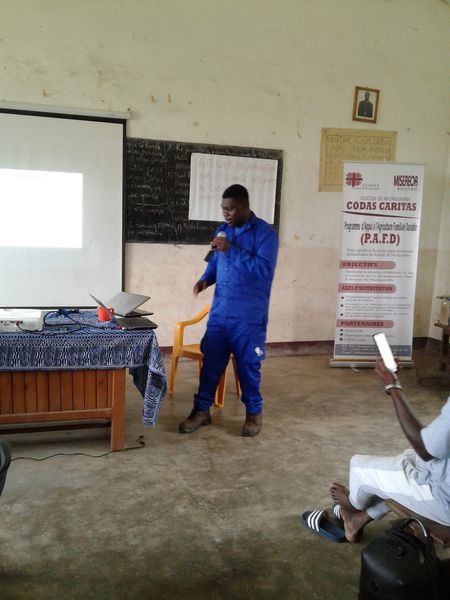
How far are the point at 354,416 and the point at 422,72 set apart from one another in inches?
161

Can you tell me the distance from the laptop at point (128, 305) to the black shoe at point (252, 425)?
1.00 meters

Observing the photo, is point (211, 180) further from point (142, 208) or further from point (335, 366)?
point (335, 366)

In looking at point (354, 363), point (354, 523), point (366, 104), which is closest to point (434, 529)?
point (354, 523)

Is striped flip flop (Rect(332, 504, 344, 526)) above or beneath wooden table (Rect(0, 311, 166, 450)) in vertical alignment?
beneath

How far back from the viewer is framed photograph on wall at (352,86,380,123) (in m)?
5.41

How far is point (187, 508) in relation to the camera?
2.45m

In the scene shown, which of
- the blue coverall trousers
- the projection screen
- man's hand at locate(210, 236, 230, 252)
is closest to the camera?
man's hand at locate(210, 236, 230, 252)

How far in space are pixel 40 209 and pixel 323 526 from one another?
369cm

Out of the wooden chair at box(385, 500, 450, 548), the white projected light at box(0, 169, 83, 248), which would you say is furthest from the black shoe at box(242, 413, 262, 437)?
the white projected light at box(0, 169, 83, 248)

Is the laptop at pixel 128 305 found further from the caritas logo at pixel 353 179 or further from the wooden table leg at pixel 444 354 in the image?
the wooden table leg at pixel 444 354

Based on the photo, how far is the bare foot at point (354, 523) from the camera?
2.17 metres

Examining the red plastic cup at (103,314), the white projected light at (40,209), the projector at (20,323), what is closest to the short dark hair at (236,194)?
the red plastic cup at (103,314)

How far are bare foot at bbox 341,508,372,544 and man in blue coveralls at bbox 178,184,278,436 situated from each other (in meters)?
1.17

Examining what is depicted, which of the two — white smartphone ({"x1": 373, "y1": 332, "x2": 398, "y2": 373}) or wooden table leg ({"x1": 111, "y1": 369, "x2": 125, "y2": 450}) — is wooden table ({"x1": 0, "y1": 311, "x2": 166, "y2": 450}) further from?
white smartphone ({"x1": 373, "y1": 332, "x2": 398, "y2": 373})
